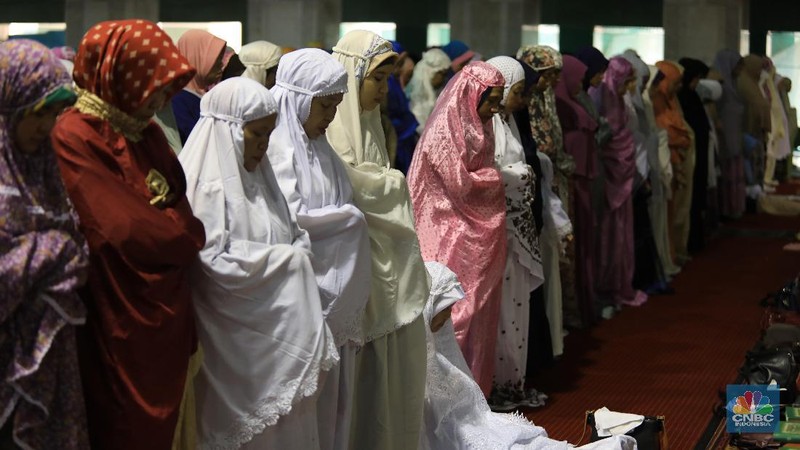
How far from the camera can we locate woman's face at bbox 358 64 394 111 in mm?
4977

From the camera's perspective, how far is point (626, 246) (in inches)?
344

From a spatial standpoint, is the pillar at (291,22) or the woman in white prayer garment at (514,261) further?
the pillar at (291,22)

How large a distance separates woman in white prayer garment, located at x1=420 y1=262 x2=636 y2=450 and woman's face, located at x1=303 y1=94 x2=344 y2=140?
847 mm

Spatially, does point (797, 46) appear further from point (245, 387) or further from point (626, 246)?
point (245, 387)

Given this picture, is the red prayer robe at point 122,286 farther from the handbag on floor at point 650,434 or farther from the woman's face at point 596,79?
the woman's face at point 596,79

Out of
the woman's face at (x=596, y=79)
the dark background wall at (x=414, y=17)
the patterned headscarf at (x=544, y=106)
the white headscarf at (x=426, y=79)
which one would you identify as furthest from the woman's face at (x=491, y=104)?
the dark background wall at (x=414, y=17)

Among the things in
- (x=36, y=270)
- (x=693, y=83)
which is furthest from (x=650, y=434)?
(x=693, y=83)

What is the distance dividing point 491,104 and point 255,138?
7.67 ft

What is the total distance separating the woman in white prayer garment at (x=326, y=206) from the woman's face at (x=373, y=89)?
2.54 feet

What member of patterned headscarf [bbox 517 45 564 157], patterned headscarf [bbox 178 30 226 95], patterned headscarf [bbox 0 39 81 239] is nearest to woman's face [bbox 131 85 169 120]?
patterned headscarf [bbox 0 39 81 239]

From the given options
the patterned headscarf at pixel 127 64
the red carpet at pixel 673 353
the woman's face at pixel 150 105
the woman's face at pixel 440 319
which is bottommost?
the red carpet at pixel 673 353

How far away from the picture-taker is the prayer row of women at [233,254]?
2791 millimetres

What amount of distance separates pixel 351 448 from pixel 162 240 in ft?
5.07

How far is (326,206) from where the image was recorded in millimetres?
4055
